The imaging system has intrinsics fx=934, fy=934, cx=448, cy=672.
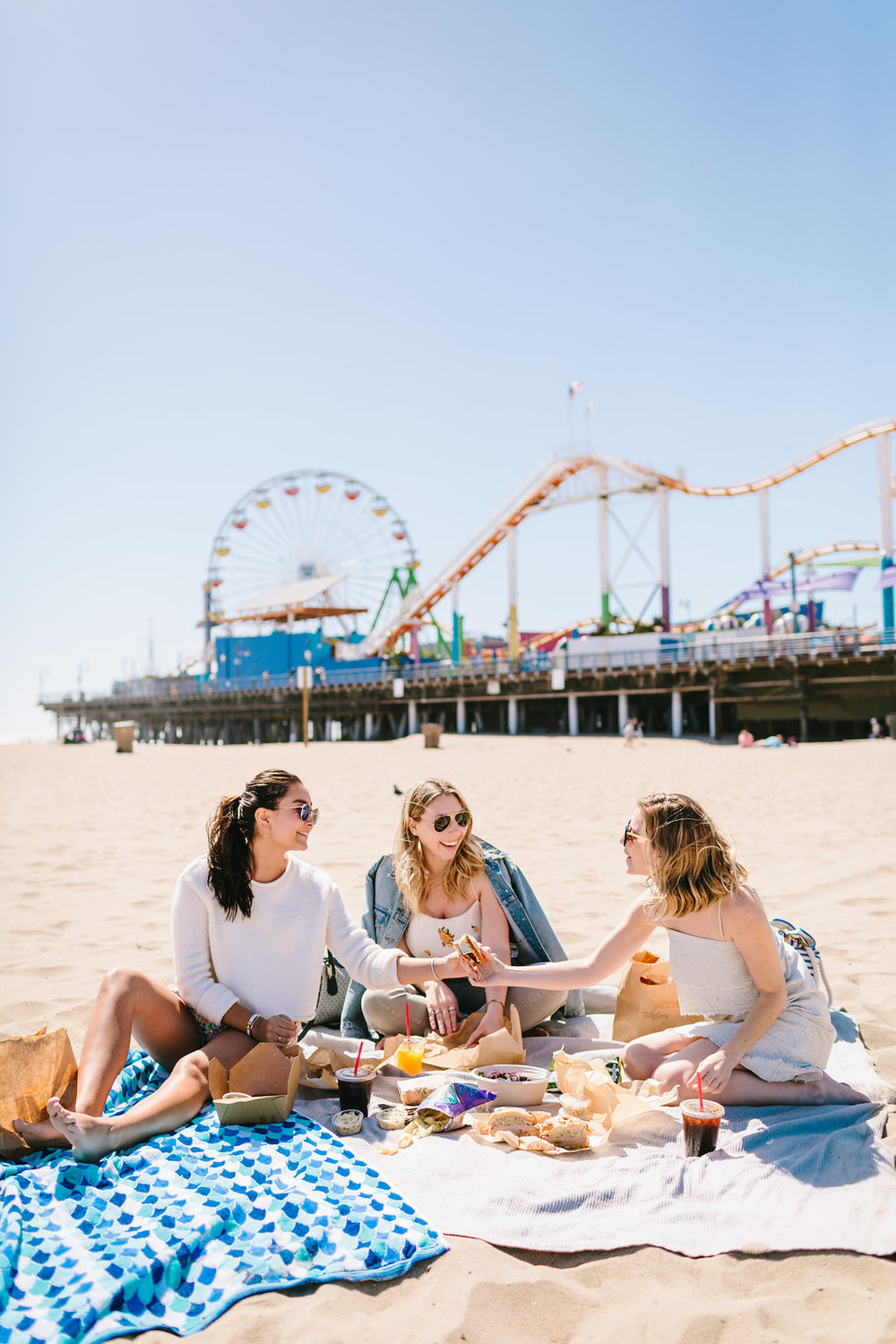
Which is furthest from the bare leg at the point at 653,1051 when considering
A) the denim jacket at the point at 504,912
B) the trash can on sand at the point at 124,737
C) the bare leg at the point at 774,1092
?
the trash can on sand at the point at 124,737

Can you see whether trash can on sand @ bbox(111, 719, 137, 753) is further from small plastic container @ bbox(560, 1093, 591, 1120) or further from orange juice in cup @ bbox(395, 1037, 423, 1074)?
small plastic container @ bbox(560, 1093, 591, 1120)

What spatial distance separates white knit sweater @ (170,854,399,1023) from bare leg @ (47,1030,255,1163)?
0.34ft

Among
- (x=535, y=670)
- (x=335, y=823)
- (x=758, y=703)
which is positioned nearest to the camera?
(x=335, y=823)

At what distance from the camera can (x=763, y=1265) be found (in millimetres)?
1836

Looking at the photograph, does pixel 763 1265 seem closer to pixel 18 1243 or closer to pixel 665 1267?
pixel 665 1267

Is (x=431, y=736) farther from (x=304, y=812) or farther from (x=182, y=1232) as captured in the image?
(x=182, y=1232)

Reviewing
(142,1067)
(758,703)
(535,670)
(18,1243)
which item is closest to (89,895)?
(142,1067)

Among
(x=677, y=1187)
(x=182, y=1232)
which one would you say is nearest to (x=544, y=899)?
(x=677, y=1187)

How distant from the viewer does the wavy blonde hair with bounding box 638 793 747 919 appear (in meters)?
2.45

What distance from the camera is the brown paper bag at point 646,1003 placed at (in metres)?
3.02

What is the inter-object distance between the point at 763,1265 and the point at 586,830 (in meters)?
5.91

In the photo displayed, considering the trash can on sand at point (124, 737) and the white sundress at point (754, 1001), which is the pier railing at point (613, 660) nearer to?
the trash can on sand at point (124, 737)

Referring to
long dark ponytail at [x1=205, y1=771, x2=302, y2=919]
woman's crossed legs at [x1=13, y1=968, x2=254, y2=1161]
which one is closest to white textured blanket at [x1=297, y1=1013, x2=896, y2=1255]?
woman's crossed legs at [x1=13, y1=968, x2=254, y2=1161]

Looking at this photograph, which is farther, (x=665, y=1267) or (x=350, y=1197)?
(x=350, y=1197)
